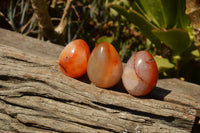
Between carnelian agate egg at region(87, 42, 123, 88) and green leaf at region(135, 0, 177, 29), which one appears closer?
carnelian agate egg at region(87, 42, 123, 88)

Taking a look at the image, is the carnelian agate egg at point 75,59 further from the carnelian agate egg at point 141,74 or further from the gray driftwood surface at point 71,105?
the carnelian agate egg at point 141,74

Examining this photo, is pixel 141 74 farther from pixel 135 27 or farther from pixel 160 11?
pixel 135 27

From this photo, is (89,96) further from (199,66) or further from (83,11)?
(83,11)

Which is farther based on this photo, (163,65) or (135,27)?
(135,27)

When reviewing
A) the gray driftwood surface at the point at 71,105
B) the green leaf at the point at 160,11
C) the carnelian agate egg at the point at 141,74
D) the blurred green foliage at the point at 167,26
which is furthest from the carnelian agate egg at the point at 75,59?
the green leaf at the point at 160,11

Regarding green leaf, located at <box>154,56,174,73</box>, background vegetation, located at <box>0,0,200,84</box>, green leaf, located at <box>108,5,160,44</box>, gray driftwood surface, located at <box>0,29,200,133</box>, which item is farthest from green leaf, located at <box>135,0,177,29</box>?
gray driftwood surface, located at <box>0,29,200,133</box>

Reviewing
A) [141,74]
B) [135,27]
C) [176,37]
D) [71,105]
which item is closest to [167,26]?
[176,37]

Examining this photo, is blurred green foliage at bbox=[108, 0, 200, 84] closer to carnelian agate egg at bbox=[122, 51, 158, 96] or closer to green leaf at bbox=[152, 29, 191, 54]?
green leaf at bbox=[152, 29, 191, 54]
